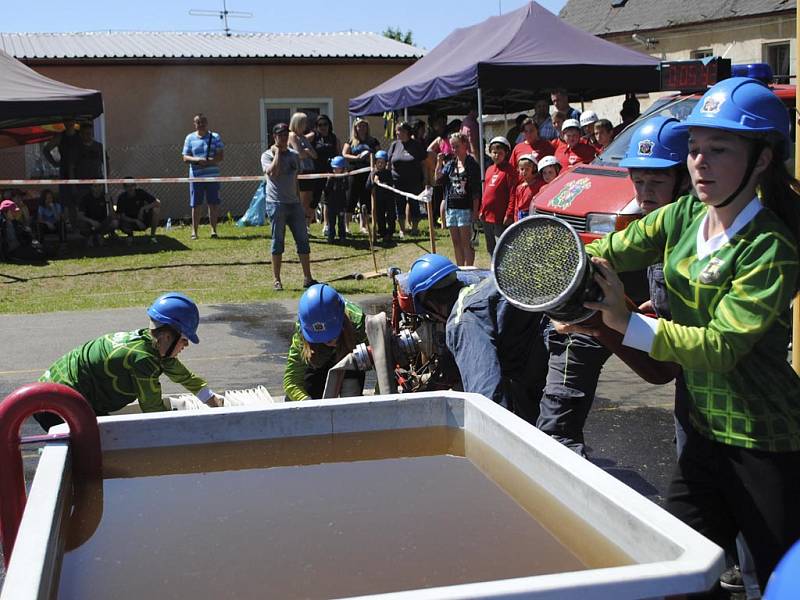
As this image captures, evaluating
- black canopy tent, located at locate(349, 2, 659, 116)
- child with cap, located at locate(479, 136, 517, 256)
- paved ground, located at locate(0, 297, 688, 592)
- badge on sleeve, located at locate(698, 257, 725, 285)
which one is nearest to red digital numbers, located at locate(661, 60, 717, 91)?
paved ground, located at locate(0, 297, 688, 592)

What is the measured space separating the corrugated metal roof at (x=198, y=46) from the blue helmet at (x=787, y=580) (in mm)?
22031

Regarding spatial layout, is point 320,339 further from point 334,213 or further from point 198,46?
point 198,46

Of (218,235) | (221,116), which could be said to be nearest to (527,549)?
(218,235)

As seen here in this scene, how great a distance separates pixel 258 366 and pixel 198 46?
17.6 meters

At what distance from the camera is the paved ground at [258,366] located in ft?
19.5

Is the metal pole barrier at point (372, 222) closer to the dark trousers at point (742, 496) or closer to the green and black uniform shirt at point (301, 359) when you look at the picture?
the green and black uniform shirt at point (301, 359)

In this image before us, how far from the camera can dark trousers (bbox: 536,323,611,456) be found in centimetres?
438

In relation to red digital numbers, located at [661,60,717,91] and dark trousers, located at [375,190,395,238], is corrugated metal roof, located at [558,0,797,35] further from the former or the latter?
red digital numbers, located at [661,60,717,91]

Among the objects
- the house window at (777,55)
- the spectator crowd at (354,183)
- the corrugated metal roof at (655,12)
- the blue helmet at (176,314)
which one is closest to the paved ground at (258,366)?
the blue helmet at (176,314)

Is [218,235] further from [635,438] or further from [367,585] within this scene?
[367,585]

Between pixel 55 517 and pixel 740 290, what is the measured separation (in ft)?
5.75

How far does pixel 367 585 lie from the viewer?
7.95 feet

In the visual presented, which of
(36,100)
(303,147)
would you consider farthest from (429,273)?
(36,100)

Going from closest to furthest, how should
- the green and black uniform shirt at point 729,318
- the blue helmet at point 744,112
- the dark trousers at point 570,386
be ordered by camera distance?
the green and black uniform shirt at point 729,318 → the blue helmet at point 744,112 → the dark trousers at point 570,386
